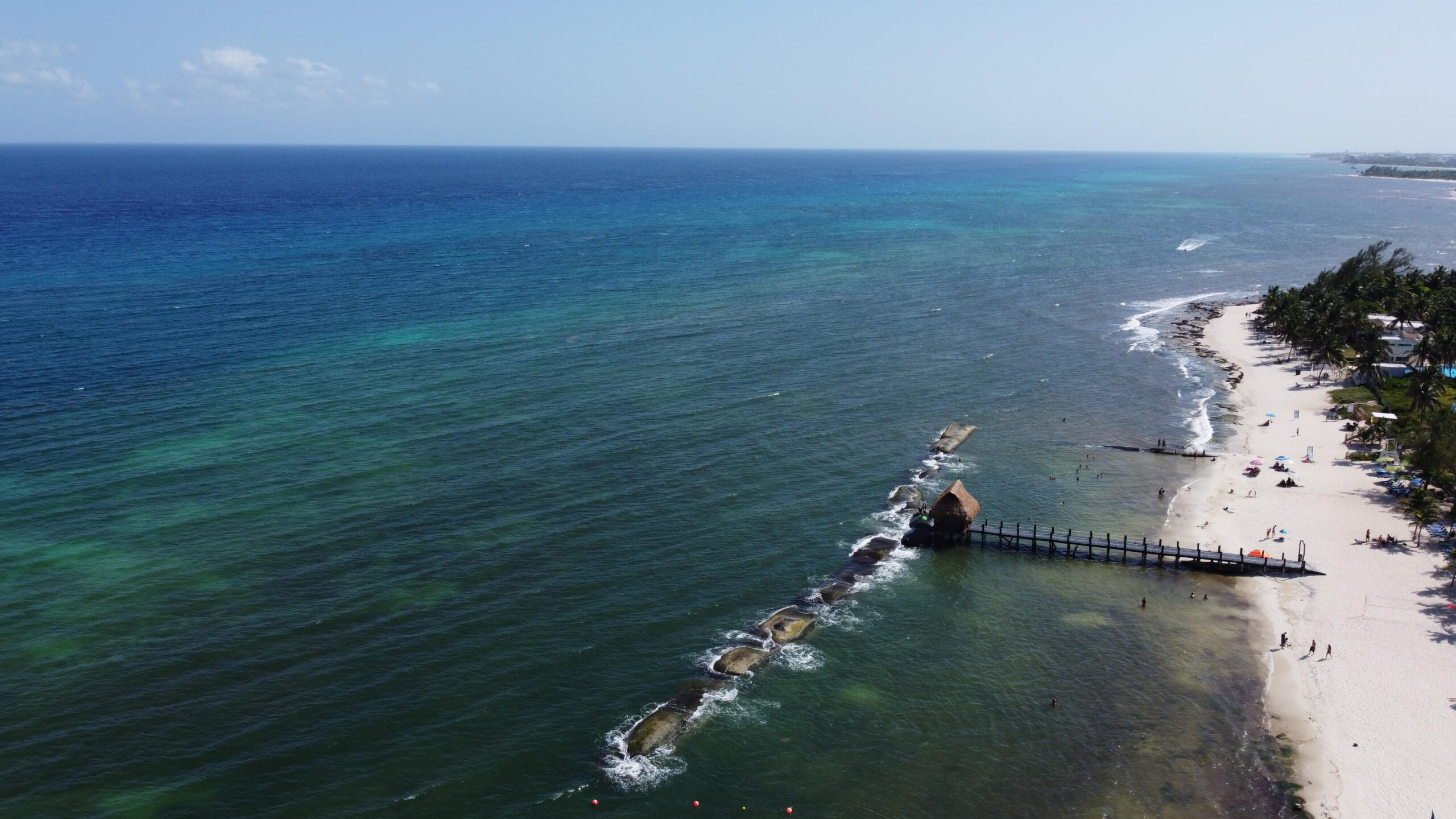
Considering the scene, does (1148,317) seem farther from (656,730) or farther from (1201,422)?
(656,730)

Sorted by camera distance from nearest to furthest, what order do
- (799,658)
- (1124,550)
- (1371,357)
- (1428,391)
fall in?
(799,658) < (1124,550) < (1428,391) < (1371,357)

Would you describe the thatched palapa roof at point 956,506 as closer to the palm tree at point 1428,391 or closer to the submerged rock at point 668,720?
the submerged rock at point 668,720

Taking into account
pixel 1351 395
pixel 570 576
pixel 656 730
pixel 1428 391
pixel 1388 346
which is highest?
pixel 1388 346

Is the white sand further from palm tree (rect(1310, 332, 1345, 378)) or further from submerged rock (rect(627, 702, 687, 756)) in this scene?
submerged rock (rect(627, 702, 687, 756))

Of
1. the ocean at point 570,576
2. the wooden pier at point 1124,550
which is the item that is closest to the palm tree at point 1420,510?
the wooden pier at point 1124,550

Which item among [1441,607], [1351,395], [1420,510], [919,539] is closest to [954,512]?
[919,539]

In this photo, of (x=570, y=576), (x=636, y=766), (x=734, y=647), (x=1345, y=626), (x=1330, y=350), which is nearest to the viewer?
(x=636, y=766)
